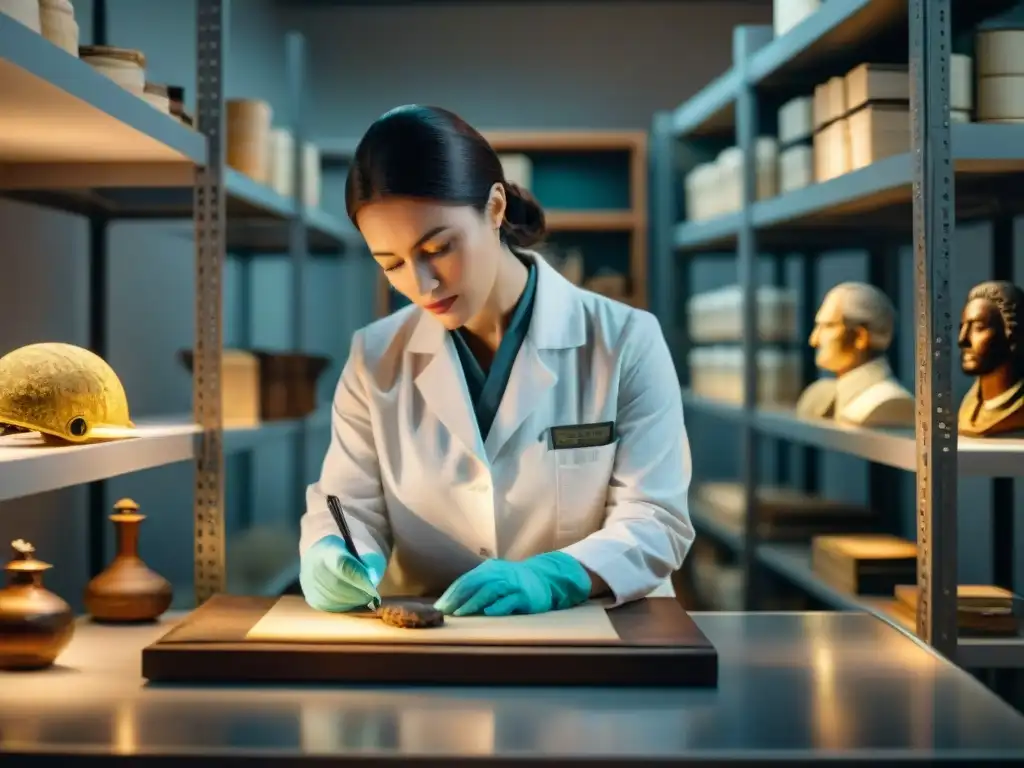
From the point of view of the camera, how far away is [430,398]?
1.92 m

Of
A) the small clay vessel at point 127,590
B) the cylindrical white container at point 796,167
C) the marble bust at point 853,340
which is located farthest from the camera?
the cylindrical white container at point 796,167

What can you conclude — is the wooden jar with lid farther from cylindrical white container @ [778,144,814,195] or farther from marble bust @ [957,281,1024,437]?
marble bust @ [957,281,1024,437]

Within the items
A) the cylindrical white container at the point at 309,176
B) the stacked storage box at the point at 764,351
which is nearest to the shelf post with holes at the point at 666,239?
the stacked storage box at the point at 764,351

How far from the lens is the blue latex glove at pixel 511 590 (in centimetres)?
160

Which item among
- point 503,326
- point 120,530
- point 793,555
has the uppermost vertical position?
point 503,326

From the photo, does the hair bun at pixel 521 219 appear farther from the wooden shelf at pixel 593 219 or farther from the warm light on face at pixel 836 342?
the wooden shelf at pixel 593 219

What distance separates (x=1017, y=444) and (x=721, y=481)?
326cm

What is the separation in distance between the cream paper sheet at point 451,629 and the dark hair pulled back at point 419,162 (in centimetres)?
60

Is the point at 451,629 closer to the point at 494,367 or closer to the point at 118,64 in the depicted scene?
the point at 494,367

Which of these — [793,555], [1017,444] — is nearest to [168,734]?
[1017,444]

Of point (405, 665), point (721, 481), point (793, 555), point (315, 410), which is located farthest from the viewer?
point (721, 481)

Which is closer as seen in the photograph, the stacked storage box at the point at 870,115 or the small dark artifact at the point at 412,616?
the small dark artifact at the point at 412,616

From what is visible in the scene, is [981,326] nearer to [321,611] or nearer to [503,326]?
[503,326]

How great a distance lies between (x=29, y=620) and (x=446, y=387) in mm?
724
